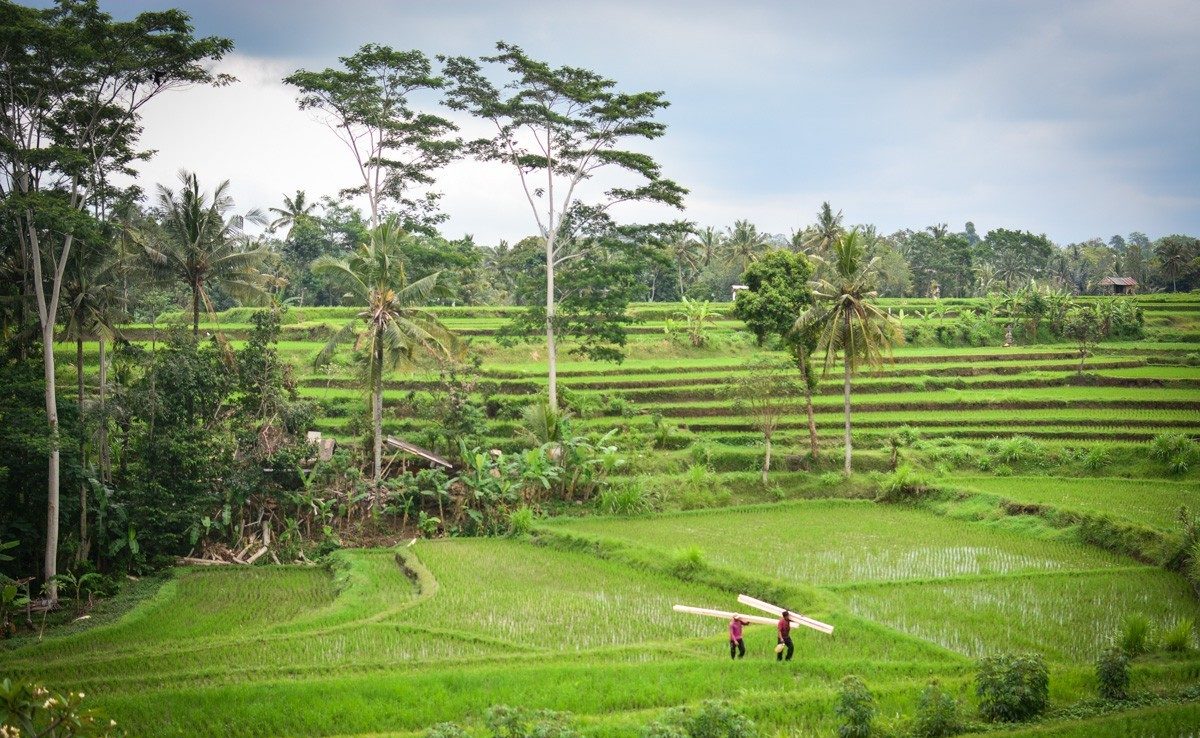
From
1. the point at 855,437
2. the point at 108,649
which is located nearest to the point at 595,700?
the point at 108,649

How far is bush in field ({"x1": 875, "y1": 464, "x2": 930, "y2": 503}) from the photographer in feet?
82.3

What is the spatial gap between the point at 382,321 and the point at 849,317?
12.7 metres

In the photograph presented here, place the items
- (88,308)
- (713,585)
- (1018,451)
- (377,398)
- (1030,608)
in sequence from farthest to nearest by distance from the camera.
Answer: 1. (1018,451)
2. (377,398)
3. (88,308)
4. (713,585)
5. (1030,608)

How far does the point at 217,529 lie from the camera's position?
71.4 feet

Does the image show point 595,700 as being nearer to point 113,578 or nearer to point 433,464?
point 113,578

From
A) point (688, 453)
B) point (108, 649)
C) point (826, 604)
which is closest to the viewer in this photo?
point (108, 649)

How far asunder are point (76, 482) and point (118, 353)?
4166 millimetres

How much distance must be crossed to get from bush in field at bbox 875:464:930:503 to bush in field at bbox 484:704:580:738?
56.5ft

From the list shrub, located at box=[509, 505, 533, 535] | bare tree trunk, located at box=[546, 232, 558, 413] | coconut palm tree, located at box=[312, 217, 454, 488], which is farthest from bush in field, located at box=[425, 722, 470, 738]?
bare tree trunk, located at box=[546, 232, 558, 413]

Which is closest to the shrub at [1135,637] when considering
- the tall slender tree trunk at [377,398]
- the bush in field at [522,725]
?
the bush in field at [522,725]

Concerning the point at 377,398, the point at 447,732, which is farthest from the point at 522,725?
the point at 377,398

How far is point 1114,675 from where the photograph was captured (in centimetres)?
1147

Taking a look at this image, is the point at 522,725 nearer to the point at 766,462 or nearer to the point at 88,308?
the point at 88,308

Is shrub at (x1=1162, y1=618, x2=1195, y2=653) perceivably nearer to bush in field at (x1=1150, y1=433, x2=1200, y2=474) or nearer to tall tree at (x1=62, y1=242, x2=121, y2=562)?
bush in field at (x1=1150, y1=433, x2=1200, y2=474)
